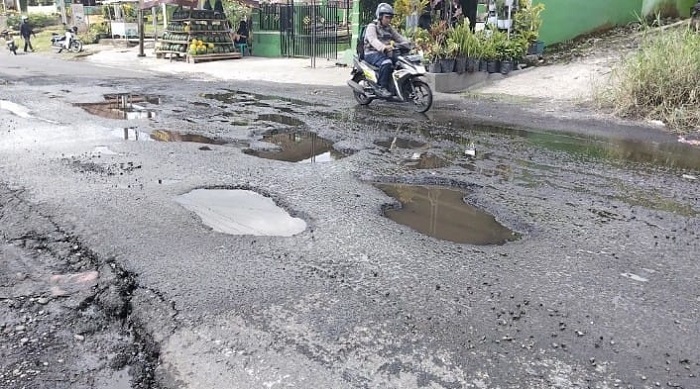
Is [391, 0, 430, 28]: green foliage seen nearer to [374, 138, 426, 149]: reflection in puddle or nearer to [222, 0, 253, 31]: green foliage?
[374, 138, 426, 149]: reflection in puddle

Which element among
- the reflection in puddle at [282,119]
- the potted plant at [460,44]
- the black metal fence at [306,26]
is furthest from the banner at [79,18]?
the reflection in puddle at [282,119]

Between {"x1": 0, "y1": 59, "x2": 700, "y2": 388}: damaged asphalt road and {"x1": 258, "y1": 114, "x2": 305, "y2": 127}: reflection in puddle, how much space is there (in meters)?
1.38

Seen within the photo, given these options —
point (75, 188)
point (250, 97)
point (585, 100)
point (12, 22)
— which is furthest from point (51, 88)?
point (12, 22)

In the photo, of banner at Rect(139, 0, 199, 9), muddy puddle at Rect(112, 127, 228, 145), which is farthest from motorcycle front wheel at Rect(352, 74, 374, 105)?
banner at Rect(139, 0, 199, 9)

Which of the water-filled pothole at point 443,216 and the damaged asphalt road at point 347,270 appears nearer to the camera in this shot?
the damaged asphalt road at point 347,270

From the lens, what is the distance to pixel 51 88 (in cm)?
1334

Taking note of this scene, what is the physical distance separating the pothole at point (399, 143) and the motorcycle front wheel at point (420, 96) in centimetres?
237

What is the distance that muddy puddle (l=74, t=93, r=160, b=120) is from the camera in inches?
373

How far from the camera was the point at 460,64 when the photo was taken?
1238cm

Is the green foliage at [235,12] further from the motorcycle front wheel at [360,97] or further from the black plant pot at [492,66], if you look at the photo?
the motorcycle front wheel at [360,97]

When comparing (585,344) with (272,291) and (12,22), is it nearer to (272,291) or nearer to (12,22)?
(272,291)

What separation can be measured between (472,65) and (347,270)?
32.2ft

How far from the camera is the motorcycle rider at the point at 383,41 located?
973 centimetres

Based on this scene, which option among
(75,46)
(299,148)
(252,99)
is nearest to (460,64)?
(252,99)
